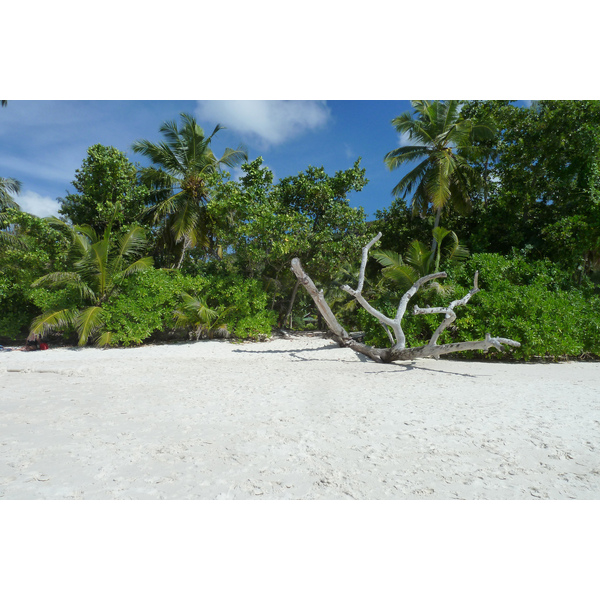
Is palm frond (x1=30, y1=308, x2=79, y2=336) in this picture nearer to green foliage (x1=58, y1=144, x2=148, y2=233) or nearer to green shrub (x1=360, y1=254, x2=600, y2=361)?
green foliage (x1=58, y1=144, x2=148, y2=233)

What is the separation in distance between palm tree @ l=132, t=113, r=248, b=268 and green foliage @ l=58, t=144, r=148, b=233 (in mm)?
716

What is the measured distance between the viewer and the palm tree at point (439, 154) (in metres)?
12.1

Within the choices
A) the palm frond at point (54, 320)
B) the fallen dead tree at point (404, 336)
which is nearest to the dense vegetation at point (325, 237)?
the palm frond at point (54, 320)

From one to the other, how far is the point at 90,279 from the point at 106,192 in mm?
3500

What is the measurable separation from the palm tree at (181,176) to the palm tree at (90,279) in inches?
85.7

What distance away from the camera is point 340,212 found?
12586 mm

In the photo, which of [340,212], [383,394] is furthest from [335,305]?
[383,394]

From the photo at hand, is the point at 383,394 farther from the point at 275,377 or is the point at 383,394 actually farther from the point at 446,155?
the point at 446,155

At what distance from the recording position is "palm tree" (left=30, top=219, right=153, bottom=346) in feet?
32.5

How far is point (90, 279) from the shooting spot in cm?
1072

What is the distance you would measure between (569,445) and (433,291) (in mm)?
6535

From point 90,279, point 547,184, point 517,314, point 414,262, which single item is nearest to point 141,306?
point 90,279

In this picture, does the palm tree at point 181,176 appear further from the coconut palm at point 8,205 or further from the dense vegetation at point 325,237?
the coconut palm at point 8,205

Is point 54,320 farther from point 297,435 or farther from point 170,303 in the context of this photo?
point 297,435
